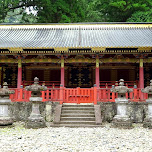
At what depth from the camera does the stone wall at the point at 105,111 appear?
1068 cm

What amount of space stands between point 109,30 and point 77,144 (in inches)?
508

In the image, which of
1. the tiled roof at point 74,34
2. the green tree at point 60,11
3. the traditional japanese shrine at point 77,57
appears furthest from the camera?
the green tree at point 60,11

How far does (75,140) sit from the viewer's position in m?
6.93

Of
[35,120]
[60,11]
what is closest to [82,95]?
[35,120]

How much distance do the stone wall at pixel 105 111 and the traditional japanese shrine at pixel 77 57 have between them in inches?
15.8

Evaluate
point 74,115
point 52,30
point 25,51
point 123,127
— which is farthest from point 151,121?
point 52,30

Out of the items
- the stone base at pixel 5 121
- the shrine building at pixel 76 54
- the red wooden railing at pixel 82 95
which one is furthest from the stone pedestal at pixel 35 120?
the shrine building at pixel 76 54

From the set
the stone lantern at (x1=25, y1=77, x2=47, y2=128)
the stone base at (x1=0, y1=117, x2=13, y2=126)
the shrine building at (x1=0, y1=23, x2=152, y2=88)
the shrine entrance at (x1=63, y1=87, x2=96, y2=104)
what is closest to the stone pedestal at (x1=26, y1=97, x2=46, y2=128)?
the stone lantern at (x1=25, y1=77, x2=47, y2=128)

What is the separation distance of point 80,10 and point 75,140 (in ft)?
82.7

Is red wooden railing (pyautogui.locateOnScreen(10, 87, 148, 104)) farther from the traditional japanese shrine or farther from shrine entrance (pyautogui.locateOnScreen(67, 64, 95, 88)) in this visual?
shrine entrance (pyautogui.locateOnScreen(67, 64, 95, 88))

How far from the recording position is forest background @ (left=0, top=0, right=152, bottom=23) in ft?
92.3

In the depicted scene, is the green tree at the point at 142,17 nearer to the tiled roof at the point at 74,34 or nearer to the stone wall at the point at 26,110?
the tiled roof at the point at 74,34

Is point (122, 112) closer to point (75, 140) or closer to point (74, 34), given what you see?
point (75, 140)

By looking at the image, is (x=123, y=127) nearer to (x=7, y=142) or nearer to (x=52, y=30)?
(x=7, y=142)
